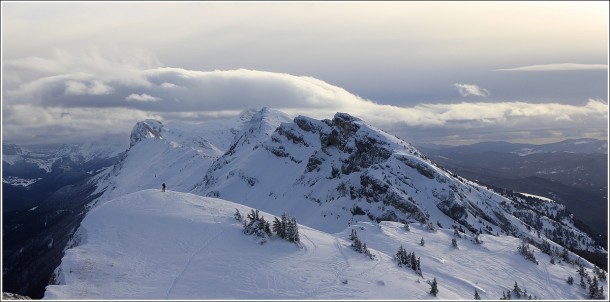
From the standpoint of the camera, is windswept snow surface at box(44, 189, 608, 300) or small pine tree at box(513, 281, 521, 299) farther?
small pine tree at box(513, 281, 521, 299)

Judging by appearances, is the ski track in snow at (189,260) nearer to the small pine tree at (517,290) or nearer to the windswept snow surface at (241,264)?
the windswept snow surface at (241,264)

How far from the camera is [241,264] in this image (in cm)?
4066

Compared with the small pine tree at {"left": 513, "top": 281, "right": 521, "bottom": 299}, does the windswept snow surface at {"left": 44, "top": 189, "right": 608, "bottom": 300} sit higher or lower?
higher

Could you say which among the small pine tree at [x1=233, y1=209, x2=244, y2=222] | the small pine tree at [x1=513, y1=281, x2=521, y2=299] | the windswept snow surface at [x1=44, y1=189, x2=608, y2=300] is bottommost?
the small pine tree at [x1=513, y1=281, x2=521, y2=299]

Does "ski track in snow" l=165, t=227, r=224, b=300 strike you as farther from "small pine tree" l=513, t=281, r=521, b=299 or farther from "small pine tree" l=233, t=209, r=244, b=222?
"small pine tree" l=513, t=281, r=521, b=299

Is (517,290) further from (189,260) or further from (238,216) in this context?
(189,260)

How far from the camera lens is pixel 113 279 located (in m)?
36.7

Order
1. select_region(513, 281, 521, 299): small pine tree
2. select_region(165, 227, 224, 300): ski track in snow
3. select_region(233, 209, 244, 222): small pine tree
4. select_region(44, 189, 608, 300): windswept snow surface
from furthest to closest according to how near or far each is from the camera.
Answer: select_region(233, 209, 244, 222): small pine tree, select_region(513, 281, 521, 299): small pine tree, select_region(44, 189, 608, 300): windswept snow surface, select_region(165, 227, 224, 300): ski track in snow

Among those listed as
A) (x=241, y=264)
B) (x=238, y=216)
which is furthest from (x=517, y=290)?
(x=238, y=216)

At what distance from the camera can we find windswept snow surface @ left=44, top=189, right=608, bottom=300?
3584 cm

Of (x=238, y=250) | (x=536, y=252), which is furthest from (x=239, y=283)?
(x=536, y=252)

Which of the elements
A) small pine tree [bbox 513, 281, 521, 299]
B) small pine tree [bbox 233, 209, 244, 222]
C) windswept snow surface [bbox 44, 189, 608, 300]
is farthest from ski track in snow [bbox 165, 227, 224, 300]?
small pine tree [bbox 513, 281, 521, 299]

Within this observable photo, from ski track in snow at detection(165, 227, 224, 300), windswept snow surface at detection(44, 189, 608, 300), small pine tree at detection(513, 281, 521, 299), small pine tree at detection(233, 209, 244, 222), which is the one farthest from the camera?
small pine tree at detection(233, 209, 244, 222)

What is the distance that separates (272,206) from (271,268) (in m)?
140
